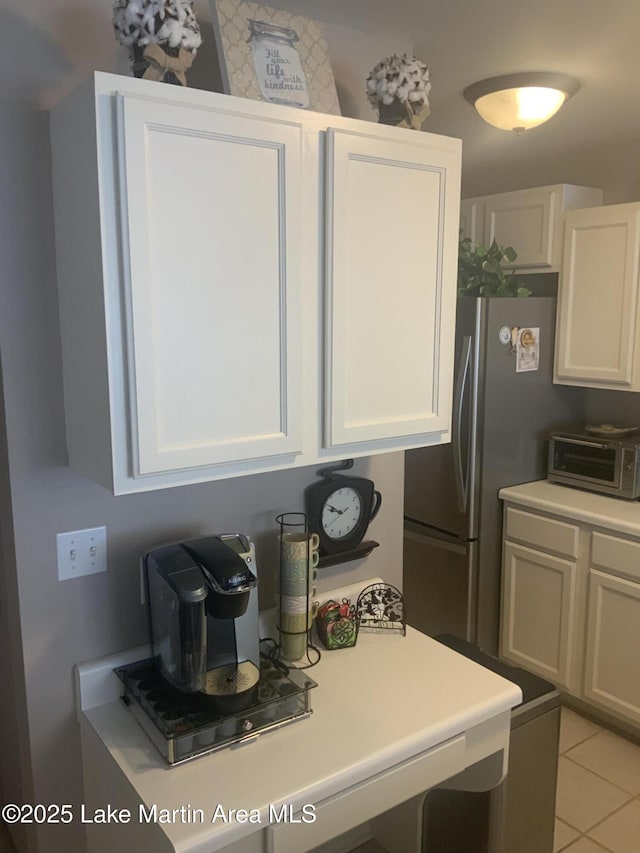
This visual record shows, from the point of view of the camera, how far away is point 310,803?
1.39m

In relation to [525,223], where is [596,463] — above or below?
below

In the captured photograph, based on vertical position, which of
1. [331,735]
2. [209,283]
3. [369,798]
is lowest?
[369,798]

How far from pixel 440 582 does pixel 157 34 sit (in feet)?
8.51

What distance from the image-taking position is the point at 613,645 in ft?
9.30

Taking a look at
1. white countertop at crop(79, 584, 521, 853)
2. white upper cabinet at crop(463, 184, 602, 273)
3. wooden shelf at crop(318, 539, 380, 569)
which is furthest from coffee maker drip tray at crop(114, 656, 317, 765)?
white upper cabinet at crop(463, 184, 602, 273)

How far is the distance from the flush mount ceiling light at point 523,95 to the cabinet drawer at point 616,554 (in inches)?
63.6

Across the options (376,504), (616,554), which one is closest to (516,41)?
(376,504)

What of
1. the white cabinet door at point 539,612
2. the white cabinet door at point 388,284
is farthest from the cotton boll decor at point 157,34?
the white cabinet door at point 539,612

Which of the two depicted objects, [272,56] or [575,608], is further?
[575,608]

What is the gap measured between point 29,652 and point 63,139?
1.14 m

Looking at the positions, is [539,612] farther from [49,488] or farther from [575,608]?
[49,488]

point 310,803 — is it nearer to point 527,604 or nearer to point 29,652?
point 29,652

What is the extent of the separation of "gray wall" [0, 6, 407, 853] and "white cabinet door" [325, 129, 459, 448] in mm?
386

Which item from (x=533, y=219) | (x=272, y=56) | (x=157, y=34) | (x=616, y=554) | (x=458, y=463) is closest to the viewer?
(x=157, y=34)
